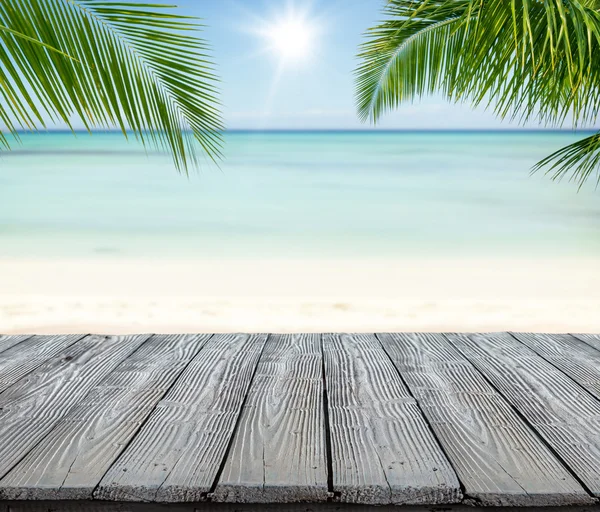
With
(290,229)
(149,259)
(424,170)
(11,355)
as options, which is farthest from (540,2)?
(424,170)

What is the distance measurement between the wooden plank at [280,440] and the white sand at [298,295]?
9.37ft

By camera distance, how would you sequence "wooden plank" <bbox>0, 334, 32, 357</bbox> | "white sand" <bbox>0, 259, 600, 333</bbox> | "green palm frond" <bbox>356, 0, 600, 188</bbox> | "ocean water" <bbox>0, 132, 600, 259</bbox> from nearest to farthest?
"green palm frond" <bbox>356, 0, 600, 188</bbox>
"wooden plank" <bbox>0, 334, 32, 357</bbox>
"white sand" <bbox>0, 259, 600, 333</bbox>
"ocean water" <bbox>0, 132, 600, 259</bbox>

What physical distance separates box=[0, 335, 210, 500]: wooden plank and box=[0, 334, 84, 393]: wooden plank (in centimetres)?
29

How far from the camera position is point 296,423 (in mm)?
1492

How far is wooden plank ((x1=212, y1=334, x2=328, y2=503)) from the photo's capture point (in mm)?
1166

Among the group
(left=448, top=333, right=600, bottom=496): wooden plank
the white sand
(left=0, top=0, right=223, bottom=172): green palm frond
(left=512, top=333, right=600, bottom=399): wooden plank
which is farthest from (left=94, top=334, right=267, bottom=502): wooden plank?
the white sand

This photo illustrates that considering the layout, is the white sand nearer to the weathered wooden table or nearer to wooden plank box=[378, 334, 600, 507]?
the weathered wooden table

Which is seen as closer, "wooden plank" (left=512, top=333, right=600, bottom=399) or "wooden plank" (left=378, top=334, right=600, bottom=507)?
"wooden plank" (left=378, top=334, right=600, bottom=507)

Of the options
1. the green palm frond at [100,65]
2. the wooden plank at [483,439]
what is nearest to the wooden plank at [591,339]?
the wooden plank at [483,439]

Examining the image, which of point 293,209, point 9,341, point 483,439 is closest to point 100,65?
point 483,439

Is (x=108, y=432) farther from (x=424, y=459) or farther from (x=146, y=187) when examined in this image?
(x=146, y=187)

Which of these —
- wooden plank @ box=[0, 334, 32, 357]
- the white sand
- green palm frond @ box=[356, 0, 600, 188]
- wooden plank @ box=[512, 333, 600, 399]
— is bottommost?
the white sand

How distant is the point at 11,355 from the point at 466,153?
22885 mm

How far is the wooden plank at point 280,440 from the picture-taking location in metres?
1.17
